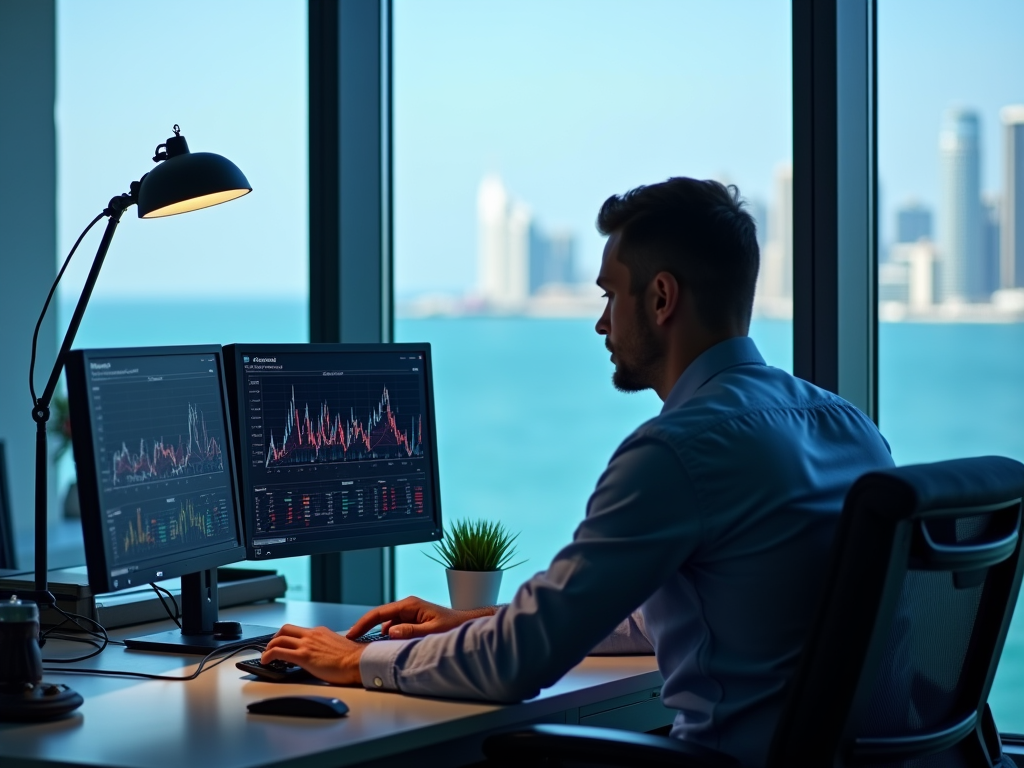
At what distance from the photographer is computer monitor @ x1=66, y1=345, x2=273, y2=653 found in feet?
5.81

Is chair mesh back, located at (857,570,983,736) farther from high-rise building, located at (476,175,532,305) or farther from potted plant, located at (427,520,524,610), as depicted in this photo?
high-rise building, located at (476,175,532,305)

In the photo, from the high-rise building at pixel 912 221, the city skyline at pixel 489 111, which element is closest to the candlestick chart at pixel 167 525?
the city skyline at pixel 489 111

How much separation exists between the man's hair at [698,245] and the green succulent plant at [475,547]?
2.41ft

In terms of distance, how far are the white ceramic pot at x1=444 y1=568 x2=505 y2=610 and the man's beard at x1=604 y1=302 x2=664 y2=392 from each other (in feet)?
2.00

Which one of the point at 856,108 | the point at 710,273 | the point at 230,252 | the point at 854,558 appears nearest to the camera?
the point at 854,558

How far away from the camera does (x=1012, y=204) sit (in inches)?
200

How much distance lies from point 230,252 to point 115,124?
166cm

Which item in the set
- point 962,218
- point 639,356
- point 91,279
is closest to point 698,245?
point 639,356

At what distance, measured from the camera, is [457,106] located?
16.9 m

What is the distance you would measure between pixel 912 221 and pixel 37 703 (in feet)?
21.3

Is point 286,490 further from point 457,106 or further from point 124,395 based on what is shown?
point 457,106

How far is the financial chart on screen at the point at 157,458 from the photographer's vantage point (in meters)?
1.80

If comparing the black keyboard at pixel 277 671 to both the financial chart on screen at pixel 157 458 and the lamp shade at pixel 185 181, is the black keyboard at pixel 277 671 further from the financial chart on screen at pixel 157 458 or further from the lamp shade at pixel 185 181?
the lamp shade at pixel 185 181

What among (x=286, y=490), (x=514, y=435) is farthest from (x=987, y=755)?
(x=514, y=435)
